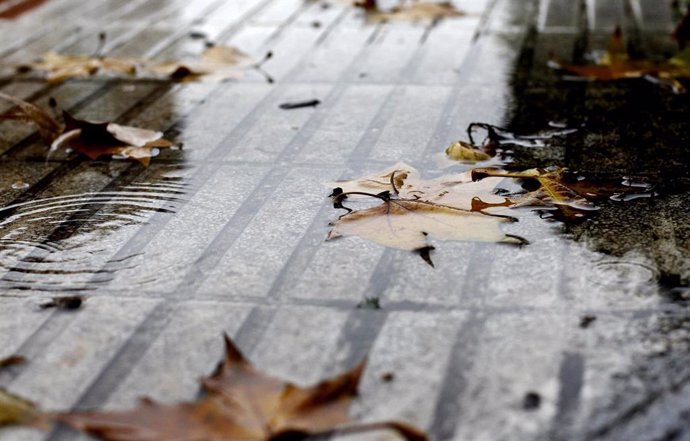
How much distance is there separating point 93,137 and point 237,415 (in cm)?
141

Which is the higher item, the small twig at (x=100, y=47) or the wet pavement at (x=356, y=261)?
A: the wet pavement at (x=356, y=261)

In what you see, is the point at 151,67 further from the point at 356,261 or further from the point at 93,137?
the point at 356,261

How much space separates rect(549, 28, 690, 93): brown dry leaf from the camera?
285cm

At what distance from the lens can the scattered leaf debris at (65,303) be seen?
65.8 inches

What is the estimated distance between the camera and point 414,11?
370 centimetres

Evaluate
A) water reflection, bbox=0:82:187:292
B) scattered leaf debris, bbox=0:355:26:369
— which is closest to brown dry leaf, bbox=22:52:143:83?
water reflection, bbox=0:82:187:292

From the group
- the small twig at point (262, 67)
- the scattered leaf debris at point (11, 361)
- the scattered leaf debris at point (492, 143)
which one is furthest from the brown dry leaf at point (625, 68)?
the scattered leaf debris at point (11, 361)

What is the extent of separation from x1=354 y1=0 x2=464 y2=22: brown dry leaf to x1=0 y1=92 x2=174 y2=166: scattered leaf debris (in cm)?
141

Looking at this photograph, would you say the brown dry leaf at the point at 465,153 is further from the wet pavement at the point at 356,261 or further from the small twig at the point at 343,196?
the small twig at the point at 343,196

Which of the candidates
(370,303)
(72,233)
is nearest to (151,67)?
(72,233)

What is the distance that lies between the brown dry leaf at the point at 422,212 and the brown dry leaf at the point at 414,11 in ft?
5.34

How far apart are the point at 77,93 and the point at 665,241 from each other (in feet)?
6.38

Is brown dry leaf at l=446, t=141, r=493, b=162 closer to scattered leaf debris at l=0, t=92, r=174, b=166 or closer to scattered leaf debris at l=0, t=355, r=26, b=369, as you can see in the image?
scattered leaf debris at l=0, t=92, r=174, b=166

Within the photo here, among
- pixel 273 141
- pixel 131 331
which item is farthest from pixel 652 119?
pixel 131 331
